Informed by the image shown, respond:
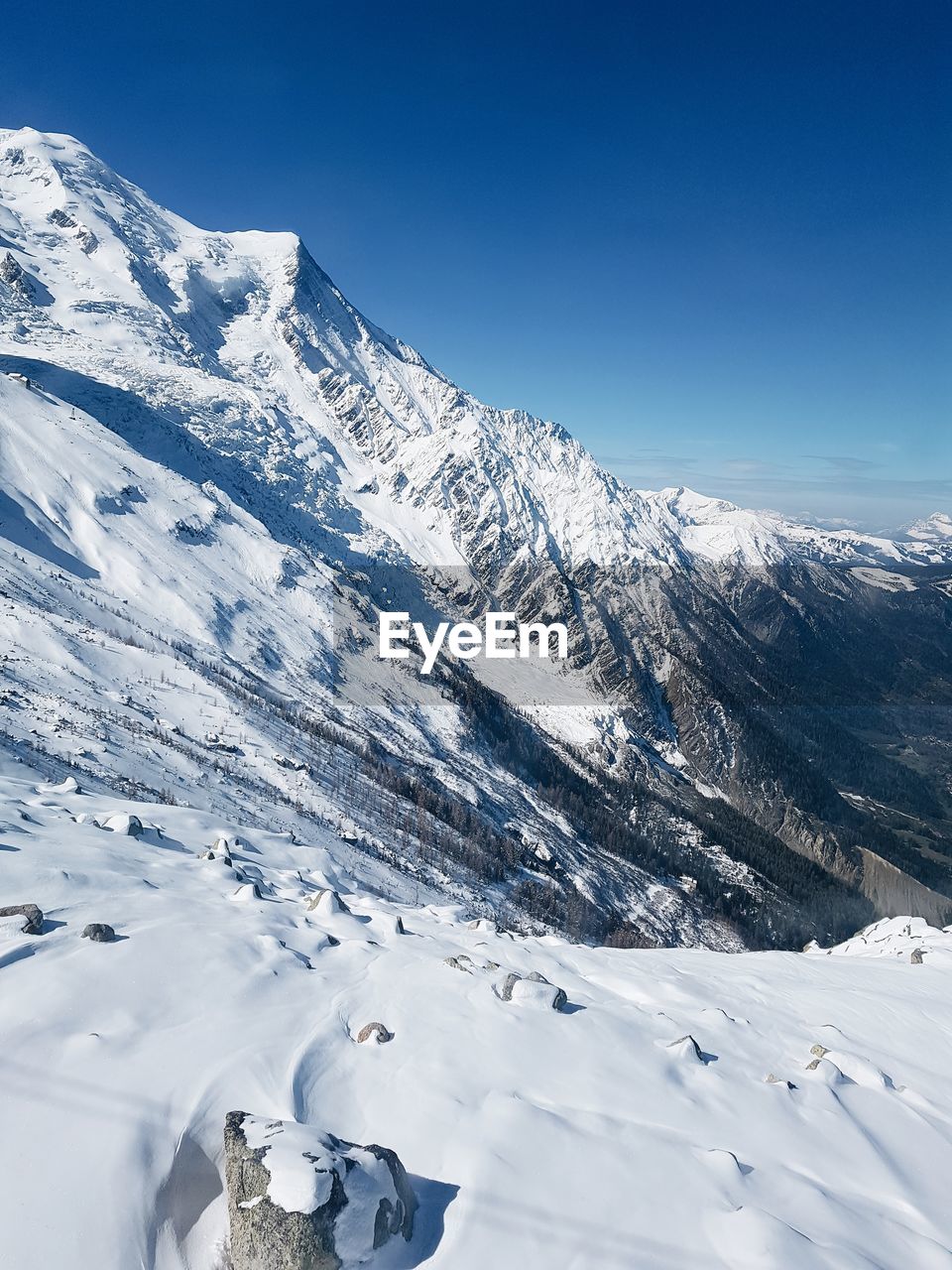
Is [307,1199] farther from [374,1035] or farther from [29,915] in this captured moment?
[29,915]

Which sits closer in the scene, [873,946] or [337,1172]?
[337,1172]

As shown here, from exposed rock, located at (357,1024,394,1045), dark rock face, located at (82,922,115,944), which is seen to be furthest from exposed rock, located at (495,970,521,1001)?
dark rock face, located at (82,922,115,944)

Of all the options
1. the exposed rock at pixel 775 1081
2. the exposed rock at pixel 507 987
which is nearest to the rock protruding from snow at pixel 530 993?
the exposed rock at pixel 507 987

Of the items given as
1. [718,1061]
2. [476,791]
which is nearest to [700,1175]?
[718,1061]

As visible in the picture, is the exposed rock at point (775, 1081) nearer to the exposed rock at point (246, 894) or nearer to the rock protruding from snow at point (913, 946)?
the exposed rock at point (246, 894)

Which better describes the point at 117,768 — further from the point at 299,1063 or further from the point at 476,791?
the point at 476,791
